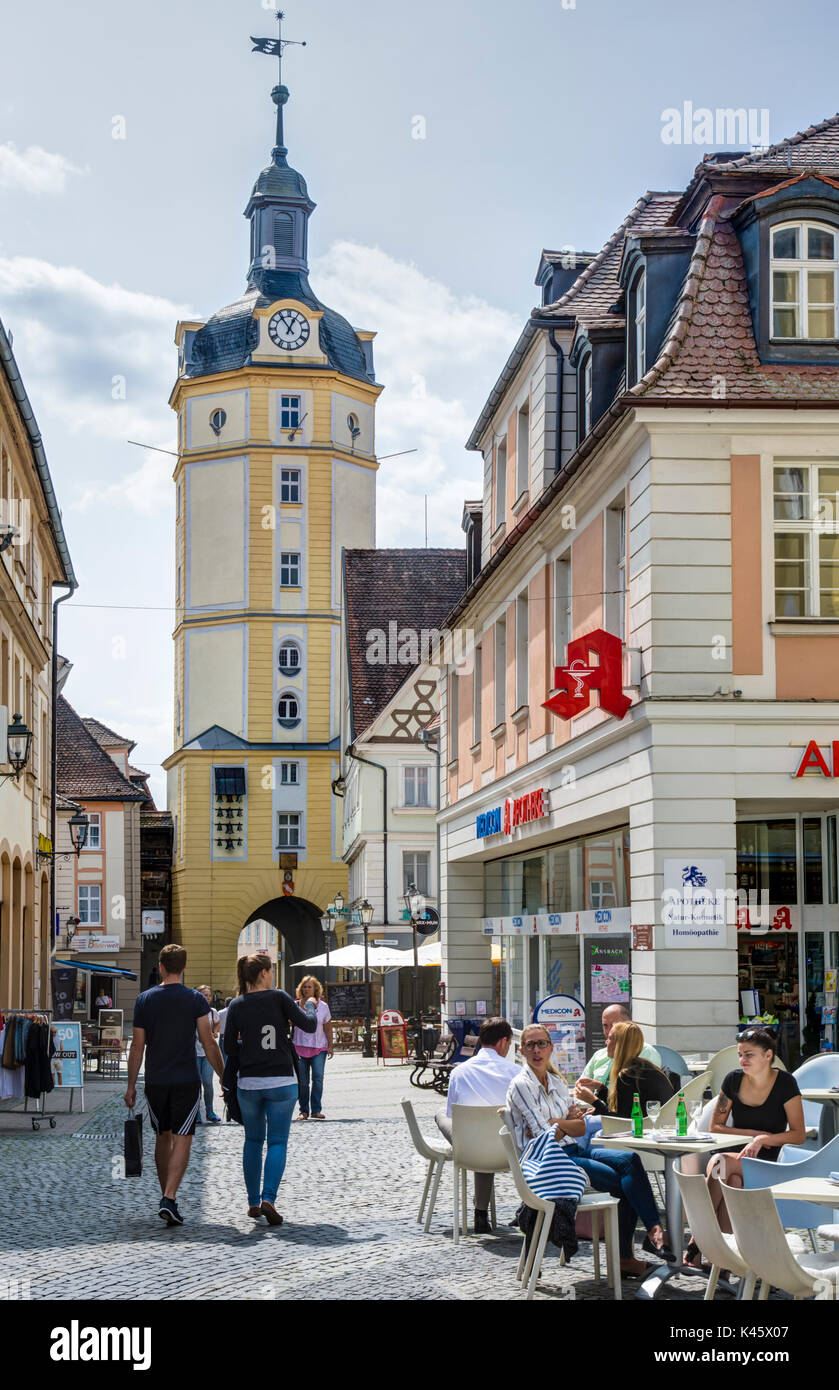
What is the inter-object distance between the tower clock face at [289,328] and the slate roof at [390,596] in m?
10.8

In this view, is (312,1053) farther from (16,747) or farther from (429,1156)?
(429,1156)

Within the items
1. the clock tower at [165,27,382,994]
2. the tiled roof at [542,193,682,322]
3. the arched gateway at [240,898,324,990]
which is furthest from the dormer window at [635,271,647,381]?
the arched gateway at [240,898,324,990]

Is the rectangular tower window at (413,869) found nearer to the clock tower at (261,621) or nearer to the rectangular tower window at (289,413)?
the clock tower at (261,621)

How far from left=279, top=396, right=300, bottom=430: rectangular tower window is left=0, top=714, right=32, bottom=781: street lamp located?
4044 centimetres

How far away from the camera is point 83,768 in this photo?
67.9 meters

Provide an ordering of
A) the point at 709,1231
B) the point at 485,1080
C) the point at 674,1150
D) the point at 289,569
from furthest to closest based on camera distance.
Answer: the point at 289,569 < the point at 485,1080 < the point at 674,1150 < the point at 709,1231

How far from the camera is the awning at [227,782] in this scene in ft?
216

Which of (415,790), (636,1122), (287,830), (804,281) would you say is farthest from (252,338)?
(636,1122)

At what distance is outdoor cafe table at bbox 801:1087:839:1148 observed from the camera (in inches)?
474

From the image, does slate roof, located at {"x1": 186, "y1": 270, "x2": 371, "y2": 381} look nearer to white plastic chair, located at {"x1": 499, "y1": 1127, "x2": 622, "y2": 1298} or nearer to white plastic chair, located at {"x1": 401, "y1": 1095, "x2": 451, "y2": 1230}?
white plastic chair, located at {"x1": 401, "y1": 1095, "x2": 451, "y2": 1230}

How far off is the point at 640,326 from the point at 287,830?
48186 mm

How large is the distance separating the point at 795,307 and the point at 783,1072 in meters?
10.1

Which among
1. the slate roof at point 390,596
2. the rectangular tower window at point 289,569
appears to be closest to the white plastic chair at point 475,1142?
the slate roof at point 390,596

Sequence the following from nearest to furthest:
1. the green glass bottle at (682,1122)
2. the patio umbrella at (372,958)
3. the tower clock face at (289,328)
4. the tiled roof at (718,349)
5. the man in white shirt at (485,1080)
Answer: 1. the green glass bottle at (682,1122)
2. the man in white shirt at (485,1080)
3. the tiled roof at (718,349)
4. the patio umbrella at (372,958)
5. the tower clock face at (289,328)
